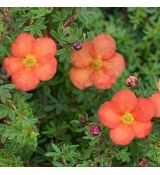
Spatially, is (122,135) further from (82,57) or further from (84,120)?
(82,57)

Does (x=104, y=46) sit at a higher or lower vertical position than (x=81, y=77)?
higher

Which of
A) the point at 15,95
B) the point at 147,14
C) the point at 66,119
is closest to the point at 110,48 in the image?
the point at 15,95

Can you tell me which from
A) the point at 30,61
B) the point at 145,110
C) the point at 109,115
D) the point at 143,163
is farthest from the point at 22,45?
the point at 143,163

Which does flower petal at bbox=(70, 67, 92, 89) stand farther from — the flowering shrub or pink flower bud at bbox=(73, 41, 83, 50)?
pink flower bud at bbox=(73, 41, 83, 50)

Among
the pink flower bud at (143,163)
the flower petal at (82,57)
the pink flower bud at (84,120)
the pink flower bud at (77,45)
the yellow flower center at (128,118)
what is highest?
the pink flower bud at (77,45)

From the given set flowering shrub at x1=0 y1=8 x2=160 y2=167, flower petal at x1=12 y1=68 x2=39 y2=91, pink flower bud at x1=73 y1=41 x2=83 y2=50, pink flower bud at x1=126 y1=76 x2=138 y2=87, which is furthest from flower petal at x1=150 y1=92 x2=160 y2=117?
flower petal at x1=12 y1=68 x2=39 y2=91

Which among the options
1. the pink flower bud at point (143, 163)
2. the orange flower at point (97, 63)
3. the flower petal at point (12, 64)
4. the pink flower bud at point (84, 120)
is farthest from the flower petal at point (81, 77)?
the pink flower bud at point (143, 163)

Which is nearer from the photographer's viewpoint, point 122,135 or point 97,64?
point 122,135

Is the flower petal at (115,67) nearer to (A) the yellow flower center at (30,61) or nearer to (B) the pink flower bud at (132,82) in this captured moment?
(B) the pink flower bud at (132,82)
